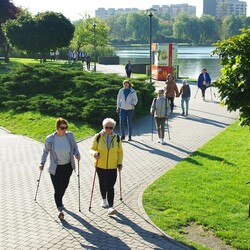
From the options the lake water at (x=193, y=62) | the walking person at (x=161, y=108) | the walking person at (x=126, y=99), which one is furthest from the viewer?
the lake water at (x=193, y=62)

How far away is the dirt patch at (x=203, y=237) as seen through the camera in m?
6.98

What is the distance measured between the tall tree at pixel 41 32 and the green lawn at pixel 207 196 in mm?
26266

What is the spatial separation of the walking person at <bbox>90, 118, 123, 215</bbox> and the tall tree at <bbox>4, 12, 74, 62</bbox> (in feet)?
97.3

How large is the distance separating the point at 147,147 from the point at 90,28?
150ft

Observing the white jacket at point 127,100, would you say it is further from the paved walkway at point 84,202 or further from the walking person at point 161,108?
the paved walkway at point 84,202

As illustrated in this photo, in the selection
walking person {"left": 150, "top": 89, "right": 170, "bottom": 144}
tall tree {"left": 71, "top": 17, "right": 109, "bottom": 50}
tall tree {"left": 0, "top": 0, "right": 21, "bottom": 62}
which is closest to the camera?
walking person {"left": 150, "top": 89, "right": 170, "bottom": 144}

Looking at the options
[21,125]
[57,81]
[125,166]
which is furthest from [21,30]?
[125,166]

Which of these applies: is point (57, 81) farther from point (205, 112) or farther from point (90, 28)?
point (90, 28)

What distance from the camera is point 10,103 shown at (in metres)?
18.8

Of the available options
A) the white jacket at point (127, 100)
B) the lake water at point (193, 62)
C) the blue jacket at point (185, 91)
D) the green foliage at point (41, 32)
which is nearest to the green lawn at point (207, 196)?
the white jacket at point (127, 100)

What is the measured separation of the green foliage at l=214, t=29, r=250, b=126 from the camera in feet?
23.9

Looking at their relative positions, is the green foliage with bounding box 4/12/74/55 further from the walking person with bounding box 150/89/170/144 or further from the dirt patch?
the dirt patch

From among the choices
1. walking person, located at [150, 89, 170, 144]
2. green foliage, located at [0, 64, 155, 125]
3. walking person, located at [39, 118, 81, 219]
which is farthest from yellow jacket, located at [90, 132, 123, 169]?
green foliage, located at [0, 64, 155, 125]

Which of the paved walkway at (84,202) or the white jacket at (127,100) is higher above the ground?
the white jacket at (127,100)
